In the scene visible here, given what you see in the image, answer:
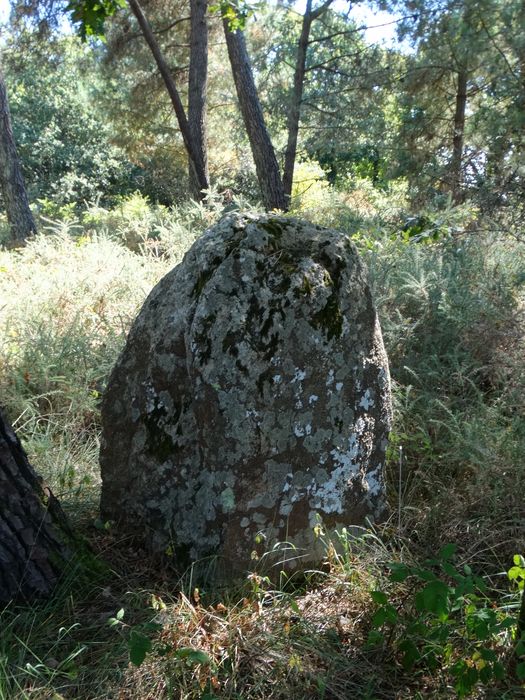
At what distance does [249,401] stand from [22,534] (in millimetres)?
985

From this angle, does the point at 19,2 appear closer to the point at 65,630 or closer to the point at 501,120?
the point at 501,120

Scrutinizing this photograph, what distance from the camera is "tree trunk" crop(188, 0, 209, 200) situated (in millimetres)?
11211

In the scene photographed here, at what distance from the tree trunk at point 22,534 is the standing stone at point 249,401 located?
43 centimetres

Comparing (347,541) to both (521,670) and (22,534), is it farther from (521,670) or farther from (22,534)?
(22,534)

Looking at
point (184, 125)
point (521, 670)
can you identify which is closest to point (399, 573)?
point (521, 670)

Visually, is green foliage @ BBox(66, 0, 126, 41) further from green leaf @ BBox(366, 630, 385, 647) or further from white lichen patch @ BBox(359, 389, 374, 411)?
green leaf @ BBox(366, 630, 385, 647)

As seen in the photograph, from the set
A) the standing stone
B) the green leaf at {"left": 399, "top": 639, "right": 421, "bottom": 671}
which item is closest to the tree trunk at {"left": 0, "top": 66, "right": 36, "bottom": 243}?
the standing stone

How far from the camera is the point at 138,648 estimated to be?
6.14 feet

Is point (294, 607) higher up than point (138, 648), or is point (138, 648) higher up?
point (138, 648)

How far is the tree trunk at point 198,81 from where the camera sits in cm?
1121

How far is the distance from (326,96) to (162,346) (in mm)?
10128

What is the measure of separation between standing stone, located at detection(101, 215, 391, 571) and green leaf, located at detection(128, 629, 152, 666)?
576mm

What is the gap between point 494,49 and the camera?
9.17 m

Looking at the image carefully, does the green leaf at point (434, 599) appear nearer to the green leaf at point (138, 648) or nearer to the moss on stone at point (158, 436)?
the green leaf at point (138, 648)
